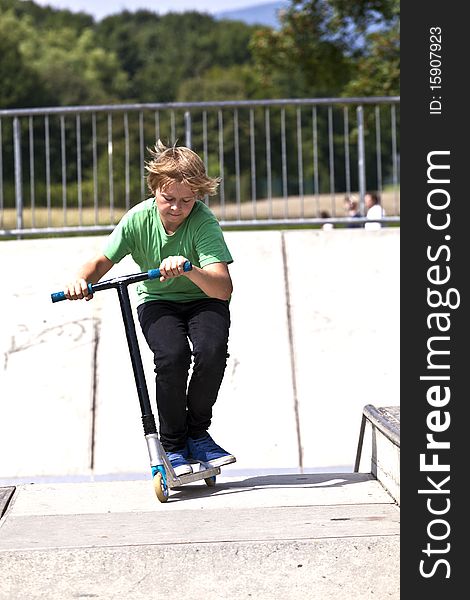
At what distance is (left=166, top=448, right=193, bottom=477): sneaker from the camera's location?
531 centimetres

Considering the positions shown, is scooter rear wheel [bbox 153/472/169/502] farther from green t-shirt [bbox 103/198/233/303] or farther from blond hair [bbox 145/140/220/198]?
blond hair [bbox 145/140/220/198]

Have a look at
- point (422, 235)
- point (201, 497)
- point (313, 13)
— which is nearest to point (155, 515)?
point (201, 497)

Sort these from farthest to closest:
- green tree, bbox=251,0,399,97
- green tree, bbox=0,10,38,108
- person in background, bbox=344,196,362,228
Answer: green tree, bbox=0,10,38,108 → green tree, bbox=251,0,399,97 → person in background, bbox=344,196,362,228

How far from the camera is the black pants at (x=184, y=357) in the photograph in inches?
204

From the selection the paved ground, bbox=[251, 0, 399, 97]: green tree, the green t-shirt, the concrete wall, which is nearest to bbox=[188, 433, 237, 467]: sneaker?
the green t-shirt

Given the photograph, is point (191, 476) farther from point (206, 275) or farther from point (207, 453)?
point (206, 275)

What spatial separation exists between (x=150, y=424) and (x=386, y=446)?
1059 mm

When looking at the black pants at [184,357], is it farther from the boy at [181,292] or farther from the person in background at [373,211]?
the person in background at [373,211]

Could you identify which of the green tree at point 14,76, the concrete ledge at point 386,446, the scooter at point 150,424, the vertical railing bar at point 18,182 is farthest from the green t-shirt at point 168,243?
the green tree at point 14,76

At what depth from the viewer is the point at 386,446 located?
5.29 metres

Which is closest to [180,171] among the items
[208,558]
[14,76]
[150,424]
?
[150,424]

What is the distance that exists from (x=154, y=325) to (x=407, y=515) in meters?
2.03

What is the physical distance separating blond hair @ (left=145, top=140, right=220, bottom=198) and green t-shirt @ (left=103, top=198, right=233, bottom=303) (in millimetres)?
136

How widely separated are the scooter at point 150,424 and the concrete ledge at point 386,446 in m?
0.75
